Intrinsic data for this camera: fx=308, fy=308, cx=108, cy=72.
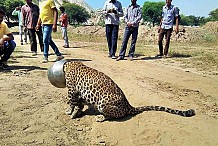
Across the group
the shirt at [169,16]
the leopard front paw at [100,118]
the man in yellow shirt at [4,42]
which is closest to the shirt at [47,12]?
the man in yellow shirt at [4,42]

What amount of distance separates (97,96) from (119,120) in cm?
55

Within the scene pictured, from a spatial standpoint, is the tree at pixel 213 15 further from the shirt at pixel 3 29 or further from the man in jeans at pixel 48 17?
the shirt at pixel 3 29

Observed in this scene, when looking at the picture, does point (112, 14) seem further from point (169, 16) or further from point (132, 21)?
point (169, 16)

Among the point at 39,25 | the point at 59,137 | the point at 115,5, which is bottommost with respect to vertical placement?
the point at 59,137

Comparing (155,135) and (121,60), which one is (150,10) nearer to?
(121,60)

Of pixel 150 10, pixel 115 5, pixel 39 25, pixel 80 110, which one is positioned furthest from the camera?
pixel 150 10

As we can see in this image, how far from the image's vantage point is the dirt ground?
4496 millimetres

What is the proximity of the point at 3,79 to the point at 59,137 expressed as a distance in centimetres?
313

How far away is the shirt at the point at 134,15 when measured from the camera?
10.4 meters

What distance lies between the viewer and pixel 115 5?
10.4 meters

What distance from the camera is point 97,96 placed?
16.2ft

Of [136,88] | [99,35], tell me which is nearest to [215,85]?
[136,88]

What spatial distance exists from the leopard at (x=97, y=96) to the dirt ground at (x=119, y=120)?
0.40 ft

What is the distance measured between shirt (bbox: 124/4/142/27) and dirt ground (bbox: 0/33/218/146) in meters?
2.62
